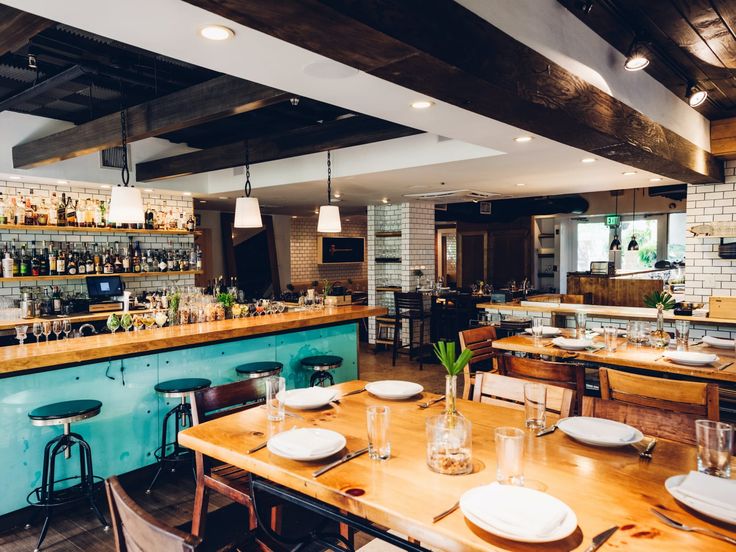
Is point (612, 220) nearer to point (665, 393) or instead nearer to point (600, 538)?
point (665, 393)

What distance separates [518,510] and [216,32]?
1906 mm

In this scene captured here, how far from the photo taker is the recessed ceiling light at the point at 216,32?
185 centimetres

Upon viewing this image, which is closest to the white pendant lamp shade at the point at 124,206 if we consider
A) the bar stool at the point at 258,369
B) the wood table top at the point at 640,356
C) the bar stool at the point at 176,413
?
the bar stool at the point at 176,413

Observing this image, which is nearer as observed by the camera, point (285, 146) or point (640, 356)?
point (640, 356)

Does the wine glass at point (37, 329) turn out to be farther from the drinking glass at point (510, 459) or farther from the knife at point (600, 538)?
the knife at point (600, 538)

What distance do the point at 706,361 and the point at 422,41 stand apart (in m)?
2.84

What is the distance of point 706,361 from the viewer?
3221mm

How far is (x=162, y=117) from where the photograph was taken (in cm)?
398

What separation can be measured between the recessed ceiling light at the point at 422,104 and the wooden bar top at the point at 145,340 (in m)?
2.21

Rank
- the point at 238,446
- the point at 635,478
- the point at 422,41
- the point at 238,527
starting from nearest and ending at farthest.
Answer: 1. the point at 635,478
2. the point at 422,41
3. the point at 238,446
4. the point at 238,527

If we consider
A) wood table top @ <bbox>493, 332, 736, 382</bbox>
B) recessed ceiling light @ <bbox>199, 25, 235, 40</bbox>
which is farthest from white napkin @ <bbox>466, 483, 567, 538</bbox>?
wood table top @ <bbox>493, 332, 736, 382</bbox>

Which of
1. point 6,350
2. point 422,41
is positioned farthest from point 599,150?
point 6,350

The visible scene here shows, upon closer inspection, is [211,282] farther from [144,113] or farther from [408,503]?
[408,503]

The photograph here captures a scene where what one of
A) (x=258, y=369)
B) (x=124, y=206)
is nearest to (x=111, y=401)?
(x=258, y=369)
